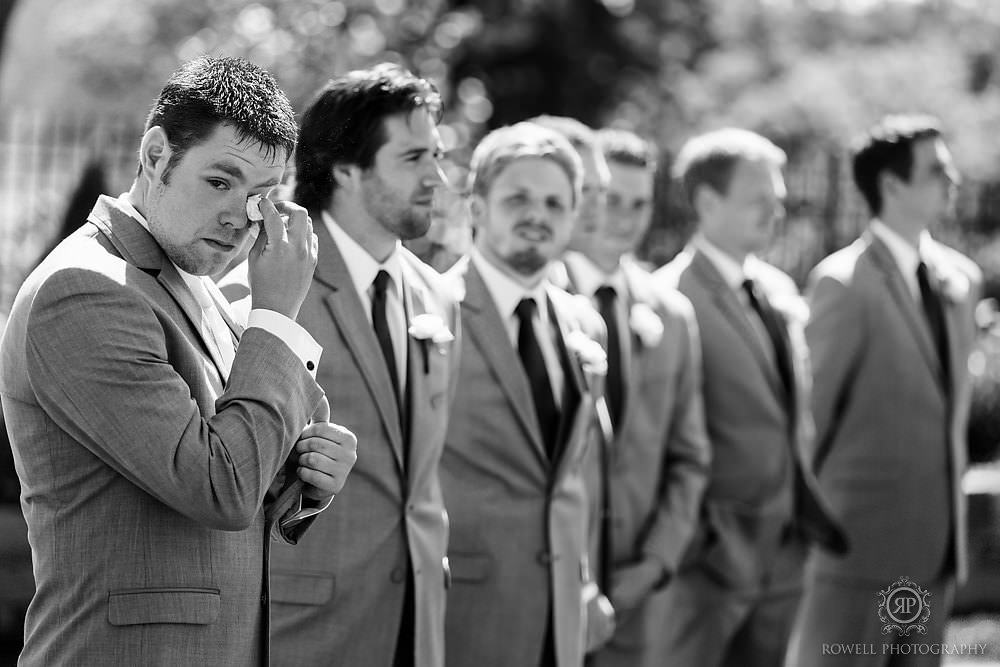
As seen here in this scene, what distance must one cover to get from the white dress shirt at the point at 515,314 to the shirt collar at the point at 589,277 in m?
1.00

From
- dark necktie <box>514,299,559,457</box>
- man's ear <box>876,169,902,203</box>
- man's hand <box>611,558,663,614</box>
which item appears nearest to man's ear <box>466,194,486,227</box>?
dark necktie <box>514,299,559,457</box>

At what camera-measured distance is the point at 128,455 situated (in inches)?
98.5

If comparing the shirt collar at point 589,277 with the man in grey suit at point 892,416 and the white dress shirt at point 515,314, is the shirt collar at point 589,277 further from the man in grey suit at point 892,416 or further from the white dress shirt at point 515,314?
the man in grey suit at point 892,416

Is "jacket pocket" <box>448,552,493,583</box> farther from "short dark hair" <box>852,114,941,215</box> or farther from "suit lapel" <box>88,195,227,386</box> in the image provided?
"short dark hair" <box>852,114,941,215</box>

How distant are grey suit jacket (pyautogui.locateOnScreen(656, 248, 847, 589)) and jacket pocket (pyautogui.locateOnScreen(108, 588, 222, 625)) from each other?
3.60 m

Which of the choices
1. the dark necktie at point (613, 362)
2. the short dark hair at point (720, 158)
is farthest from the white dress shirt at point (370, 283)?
the short dark hair at point (720, 158)

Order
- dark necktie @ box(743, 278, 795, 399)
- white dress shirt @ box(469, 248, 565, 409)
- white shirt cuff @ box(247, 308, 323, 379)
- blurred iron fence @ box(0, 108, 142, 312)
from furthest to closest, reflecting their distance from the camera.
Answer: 1. blurred iron fence @ box(0, 108, 142, 312)
2. dark necktie @ box(743, 278, 795, 399)
3. white dress shirt @ box(469, 248, 565, 409)
4. white shirt cuff @ box(247, 308, 323, 379)

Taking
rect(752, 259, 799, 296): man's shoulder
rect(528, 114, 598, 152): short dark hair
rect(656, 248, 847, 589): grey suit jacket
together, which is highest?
rect(528, 114, 598, 152): short dark hair

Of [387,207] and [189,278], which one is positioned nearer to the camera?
[189,278]

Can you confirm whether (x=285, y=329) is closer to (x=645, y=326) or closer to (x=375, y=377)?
(x=375, y=377)

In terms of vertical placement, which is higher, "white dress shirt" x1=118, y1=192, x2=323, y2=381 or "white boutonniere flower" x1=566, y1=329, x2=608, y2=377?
"white dress shirt" x1=118, y1=192, x2=323, y2=381

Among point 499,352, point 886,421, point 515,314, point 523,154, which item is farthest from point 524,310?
point 886,421

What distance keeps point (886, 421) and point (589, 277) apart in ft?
5.40

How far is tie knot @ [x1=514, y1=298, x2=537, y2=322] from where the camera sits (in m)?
4.71
